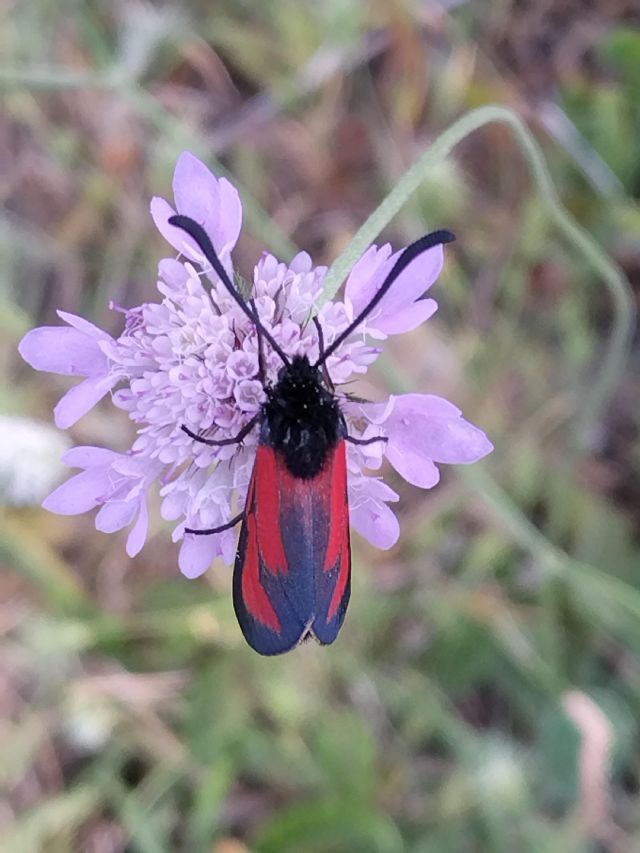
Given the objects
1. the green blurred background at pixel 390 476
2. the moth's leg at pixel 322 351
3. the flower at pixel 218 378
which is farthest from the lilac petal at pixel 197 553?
the green blurred background at pixel 390 476

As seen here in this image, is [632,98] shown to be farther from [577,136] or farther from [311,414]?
[311,414]

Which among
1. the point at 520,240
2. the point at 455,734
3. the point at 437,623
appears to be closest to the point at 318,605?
the point at 455,734

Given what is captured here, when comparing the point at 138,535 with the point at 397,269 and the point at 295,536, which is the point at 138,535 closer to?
the point at 295,536

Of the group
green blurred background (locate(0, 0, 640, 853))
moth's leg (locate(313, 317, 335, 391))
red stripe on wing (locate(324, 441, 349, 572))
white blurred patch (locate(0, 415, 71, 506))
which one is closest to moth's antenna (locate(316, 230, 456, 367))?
moth's leg (locate(313, 317, 335, 391))

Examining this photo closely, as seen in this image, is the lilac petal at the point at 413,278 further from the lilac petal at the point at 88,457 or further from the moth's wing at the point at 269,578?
the lilac petal at the point at 88,457

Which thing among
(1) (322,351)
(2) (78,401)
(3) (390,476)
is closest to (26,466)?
(3) (390,476)

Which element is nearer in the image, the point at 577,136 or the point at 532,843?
the point at 532,843
